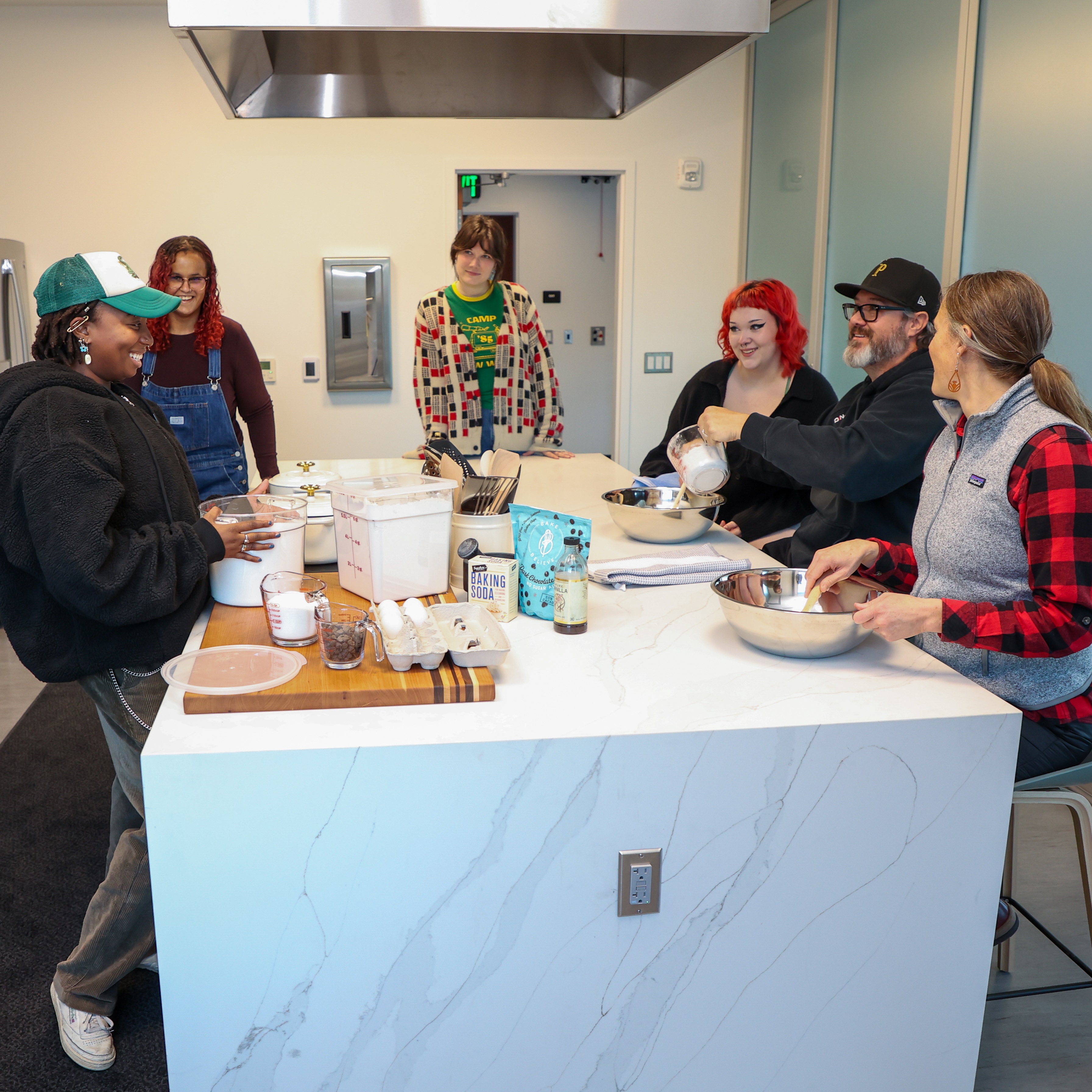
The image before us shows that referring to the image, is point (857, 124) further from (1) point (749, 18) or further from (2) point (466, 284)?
(1) point (749, 18)

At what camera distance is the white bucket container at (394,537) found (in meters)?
1.75

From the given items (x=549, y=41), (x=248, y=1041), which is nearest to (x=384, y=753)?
(x=248, y=1041)

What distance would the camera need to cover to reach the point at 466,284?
3557 millimetres

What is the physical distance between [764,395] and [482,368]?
1114 mm

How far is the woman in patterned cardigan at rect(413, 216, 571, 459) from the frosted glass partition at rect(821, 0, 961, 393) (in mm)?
1426

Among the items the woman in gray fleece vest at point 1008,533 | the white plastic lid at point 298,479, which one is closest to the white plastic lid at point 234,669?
the white plastic lid at point 298,479

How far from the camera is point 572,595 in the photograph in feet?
5.62

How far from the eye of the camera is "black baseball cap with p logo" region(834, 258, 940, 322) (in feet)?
7.52

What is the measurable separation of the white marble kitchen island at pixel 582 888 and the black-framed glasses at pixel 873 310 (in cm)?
112

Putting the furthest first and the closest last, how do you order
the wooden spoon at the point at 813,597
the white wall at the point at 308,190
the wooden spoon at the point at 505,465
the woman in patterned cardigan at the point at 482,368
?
the white wall at the point at 308,190
the woman in patterned cardigan at the point at 482,368
the wooden spoon at the point at 505,465
the wooden spoon at the point at 813,597

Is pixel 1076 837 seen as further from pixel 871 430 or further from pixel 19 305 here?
pixel 19 305

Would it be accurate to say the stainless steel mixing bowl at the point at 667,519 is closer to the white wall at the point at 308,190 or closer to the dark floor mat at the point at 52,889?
the dark floor mat at the point at 52,889

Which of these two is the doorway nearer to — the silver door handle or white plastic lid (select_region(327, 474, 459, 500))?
the silver door handle

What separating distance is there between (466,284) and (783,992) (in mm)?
2699
